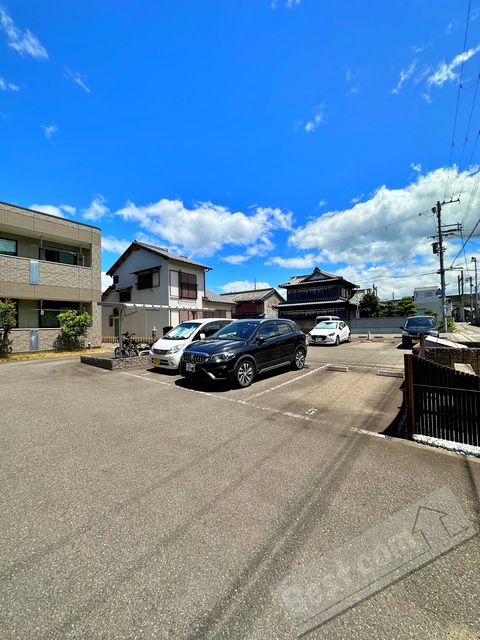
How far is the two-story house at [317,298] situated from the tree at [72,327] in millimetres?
21222

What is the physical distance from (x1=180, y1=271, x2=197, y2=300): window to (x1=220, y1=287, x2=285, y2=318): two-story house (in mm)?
13109

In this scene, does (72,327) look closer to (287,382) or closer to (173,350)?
(173,350)

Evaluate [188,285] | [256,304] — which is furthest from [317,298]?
[188,285]

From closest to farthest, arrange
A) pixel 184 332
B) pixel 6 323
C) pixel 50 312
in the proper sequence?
pixel 184 332 < pixel 6 323 < pixel 50 312

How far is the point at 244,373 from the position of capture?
645cm

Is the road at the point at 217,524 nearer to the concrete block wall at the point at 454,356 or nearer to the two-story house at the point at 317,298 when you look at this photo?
the concrete block wall at the point at 454,356

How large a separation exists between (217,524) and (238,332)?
5381 millimetres

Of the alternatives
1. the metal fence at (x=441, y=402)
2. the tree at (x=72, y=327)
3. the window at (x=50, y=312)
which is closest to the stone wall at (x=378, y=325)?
the tree at (x=72, y=327)

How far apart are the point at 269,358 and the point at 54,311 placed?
520 inches

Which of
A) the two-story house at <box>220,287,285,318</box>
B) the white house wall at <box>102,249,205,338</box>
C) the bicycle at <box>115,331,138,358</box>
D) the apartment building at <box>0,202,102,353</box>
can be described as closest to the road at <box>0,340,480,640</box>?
the bicycle at <box>115,331,138,358</box>

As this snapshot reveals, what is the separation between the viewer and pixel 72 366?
1004 centimetres

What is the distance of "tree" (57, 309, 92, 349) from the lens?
46.9 feet

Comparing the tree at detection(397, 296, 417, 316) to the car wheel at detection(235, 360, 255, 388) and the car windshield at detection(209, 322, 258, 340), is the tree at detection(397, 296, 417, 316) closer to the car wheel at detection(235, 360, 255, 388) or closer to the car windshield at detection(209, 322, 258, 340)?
the car windshield at detection(209, 322, 258, 340)

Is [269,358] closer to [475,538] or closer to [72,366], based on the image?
[475,538]
